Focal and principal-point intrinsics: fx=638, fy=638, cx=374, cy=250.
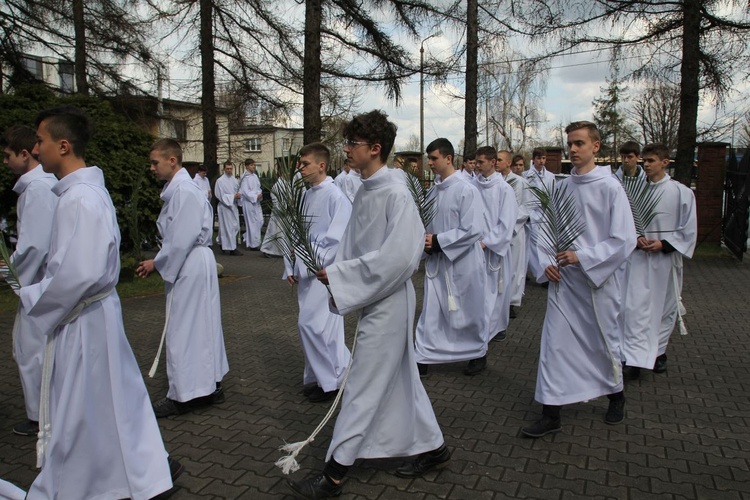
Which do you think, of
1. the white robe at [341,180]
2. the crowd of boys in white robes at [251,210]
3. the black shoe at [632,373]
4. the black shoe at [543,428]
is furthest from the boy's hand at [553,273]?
the crowd of boys in white robes at [251,210]

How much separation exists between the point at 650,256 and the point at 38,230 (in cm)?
534

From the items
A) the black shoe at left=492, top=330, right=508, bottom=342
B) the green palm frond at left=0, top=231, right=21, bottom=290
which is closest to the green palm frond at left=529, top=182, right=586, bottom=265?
the black shoe at left=492, top=330, right=508, bottom=342

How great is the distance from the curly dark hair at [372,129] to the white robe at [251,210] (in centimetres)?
1379

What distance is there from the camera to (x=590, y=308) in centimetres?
468

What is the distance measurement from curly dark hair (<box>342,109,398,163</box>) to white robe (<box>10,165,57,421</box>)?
2098 millimetres

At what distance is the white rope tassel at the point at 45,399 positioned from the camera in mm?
3340

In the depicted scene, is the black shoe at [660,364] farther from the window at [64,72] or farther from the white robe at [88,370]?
the window at [64,72]

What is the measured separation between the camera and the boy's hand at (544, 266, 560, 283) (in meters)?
4.71

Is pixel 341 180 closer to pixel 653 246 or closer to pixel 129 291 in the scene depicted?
pixel 129 291

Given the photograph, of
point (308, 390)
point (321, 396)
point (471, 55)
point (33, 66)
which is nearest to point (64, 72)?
point (33, 66)

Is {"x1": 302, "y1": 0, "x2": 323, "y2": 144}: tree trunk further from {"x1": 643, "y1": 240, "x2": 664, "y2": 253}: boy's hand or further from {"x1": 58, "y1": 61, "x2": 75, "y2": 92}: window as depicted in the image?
{"x1": 643, "y1": 240, "x2": 664, "y2": 253}: boy's hand

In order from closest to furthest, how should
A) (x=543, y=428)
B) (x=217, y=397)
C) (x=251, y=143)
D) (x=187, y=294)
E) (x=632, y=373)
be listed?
(x=543, y=428) → (x=187, y=294) → (x=217, y=397) → (x=632, y=373) → (x=251, y=143)

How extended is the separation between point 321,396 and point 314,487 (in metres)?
1.87

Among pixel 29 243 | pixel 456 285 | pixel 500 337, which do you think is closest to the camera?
pixel 29 243
